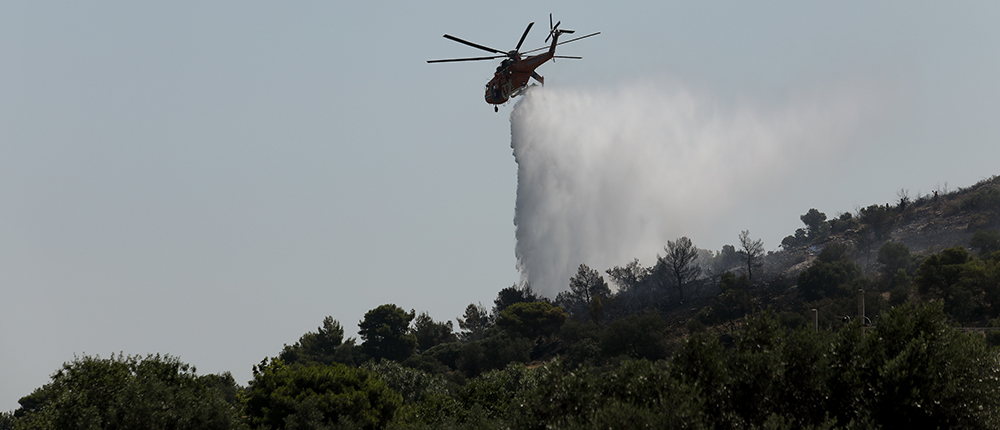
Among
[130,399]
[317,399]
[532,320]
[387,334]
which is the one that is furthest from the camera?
[387,334]

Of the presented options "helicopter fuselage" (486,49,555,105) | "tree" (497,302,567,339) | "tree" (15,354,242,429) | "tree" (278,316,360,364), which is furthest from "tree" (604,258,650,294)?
"tree" (15,354,242,429)

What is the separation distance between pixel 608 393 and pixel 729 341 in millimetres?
65667

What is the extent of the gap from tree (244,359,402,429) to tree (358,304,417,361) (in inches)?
2773

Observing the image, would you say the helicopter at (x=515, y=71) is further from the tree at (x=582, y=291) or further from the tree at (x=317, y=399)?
the tree at (x=582, y=291)

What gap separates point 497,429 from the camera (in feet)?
93.5

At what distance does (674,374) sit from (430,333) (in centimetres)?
10960

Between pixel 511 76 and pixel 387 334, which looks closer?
pixel 511 76

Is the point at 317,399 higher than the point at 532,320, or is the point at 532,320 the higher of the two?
the point at 532,320

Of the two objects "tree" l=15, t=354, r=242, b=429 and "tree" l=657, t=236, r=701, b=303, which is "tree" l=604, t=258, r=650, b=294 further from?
"tree" l=15, t=354, r=242, b=429

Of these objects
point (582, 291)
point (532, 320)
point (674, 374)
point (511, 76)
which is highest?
point (511, 76)

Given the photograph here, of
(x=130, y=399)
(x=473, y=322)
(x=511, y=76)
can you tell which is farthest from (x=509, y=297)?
(x=130, y=399)

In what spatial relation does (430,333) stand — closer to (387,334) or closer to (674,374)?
(387,334)

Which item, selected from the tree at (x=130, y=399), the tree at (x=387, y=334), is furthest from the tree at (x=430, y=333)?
the tree at (x=130, y=399)

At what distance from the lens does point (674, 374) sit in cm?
2414
